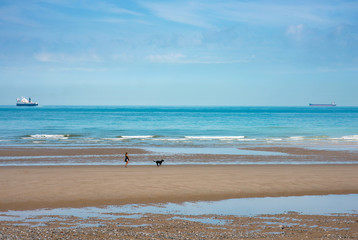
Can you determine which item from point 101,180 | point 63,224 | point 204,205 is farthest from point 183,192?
point 63,224

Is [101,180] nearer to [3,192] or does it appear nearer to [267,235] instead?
[3,192]

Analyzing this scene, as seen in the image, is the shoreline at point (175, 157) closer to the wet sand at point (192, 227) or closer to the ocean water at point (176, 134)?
the ocean water at point (176, 134)

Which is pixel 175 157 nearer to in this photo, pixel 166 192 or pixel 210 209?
pixel 166 192

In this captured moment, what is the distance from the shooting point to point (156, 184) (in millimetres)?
16641

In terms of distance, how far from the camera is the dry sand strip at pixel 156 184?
14152mm

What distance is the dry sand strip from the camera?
14.2 meters

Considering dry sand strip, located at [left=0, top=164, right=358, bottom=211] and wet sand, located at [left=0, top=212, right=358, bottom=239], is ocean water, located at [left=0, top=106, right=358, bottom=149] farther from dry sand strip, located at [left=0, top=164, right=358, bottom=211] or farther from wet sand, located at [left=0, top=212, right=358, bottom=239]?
wet sand, located at [left=0, top=212, right=358, bottom=239]

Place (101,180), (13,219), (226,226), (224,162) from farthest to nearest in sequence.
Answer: (224,162) < (101,180) < (13,219) < (226,226)

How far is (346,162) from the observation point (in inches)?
1011

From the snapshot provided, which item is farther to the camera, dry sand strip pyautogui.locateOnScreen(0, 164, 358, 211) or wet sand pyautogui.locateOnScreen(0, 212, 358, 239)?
dry sand strip pyautogui.locateOnScreen(0, 164, 358, 211)

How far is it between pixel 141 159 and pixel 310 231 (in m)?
17.8

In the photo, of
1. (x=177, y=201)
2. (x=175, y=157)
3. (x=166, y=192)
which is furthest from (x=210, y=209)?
(x=175, y=157)

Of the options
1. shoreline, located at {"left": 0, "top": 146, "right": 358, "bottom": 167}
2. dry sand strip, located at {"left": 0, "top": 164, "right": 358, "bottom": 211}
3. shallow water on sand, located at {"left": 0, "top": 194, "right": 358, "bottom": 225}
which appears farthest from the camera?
shoreline, located at {"left": 0, "top": 146, "right": 358, "bottom": 167}

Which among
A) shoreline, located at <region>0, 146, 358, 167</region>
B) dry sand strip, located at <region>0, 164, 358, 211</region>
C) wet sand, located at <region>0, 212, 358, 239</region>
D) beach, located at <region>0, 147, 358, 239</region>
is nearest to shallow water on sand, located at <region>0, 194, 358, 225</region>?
beach, located at <region>0, 147, 358, 239</region>
